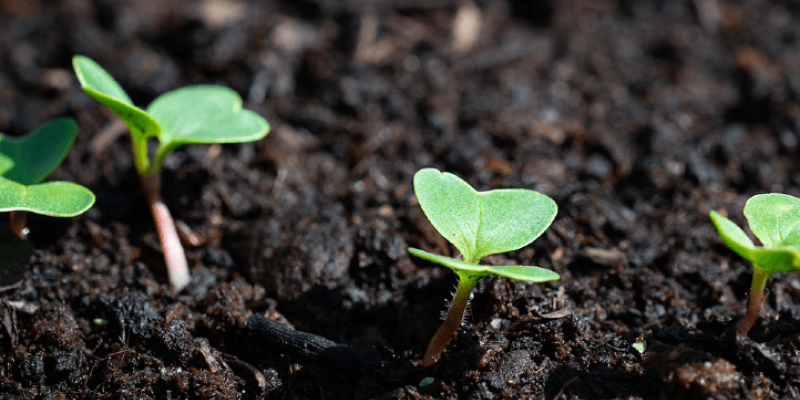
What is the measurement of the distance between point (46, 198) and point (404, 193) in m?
1.16

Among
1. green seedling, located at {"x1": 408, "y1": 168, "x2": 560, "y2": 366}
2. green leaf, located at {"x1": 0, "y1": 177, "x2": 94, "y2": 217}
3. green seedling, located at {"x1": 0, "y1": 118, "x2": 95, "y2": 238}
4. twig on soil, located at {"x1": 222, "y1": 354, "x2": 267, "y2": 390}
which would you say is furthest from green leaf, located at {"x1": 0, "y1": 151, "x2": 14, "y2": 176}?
green seedling, located at {"x1": 408, "y1": 168, "x2": 560, "y2": 366}

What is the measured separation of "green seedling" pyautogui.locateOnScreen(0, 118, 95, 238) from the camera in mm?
1645

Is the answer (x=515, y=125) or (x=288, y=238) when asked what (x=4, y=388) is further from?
(x=515, y=125)

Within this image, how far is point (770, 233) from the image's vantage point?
4.97 ft

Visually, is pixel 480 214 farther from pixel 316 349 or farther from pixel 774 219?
pixel 774 219

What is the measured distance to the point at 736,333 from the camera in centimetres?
162

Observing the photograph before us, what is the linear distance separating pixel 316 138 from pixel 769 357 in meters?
1.82

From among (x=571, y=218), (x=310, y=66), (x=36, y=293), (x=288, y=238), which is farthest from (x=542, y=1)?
(x=36, y=293)

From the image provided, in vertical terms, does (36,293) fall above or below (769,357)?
below

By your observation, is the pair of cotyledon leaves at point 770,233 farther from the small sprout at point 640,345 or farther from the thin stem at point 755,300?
the small sprout at point 640,345

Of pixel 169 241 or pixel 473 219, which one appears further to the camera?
pixel 169 241

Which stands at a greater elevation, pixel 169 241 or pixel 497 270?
pixel 497 270

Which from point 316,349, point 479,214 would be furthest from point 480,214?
point 316,349

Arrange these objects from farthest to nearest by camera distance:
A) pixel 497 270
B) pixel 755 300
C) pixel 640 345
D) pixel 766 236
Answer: pixel 640 345
pixel 755 300
pixel 766 236
pixel 497 270
